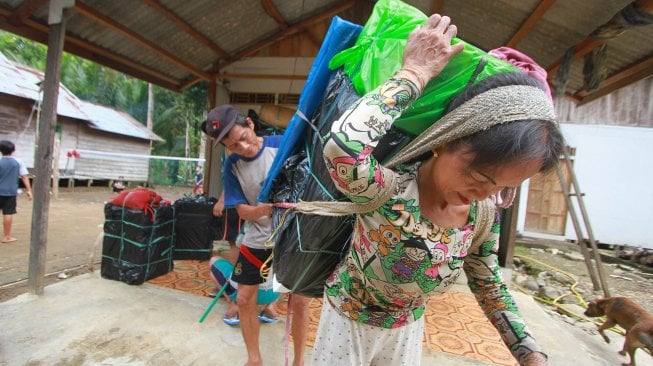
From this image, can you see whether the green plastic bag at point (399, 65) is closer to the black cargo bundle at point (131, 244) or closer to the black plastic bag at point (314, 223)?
the black plastic bag at point (314, 223)

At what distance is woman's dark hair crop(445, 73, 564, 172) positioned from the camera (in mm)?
729

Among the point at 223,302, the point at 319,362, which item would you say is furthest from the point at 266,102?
the point at 319,362

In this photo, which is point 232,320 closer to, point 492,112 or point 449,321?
point 449,321

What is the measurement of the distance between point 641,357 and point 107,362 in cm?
476

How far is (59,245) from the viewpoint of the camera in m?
5.45

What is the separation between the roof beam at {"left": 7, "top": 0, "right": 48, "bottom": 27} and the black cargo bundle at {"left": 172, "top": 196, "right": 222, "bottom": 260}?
2325 millimetres

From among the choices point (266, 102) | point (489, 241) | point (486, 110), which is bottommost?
point (489, 241)

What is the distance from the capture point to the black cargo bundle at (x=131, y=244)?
3.65m

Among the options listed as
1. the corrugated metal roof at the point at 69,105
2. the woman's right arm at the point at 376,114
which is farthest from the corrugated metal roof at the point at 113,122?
the woman's right arm at the point at 376,114

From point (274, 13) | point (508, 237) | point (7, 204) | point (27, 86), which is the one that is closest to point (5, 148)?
point (7, 204)

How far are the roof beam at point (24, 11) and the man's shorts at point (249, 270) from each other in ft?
9.59

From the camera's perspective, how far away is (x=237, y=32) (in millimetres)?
4984

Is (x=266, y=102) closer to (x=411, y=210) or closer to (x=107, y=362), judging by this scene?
(x=107, y=362)

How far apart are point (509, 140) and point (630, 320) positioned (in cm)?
331
